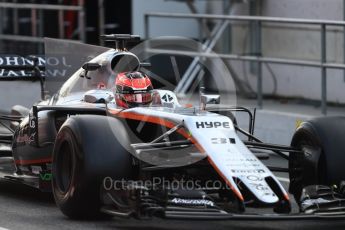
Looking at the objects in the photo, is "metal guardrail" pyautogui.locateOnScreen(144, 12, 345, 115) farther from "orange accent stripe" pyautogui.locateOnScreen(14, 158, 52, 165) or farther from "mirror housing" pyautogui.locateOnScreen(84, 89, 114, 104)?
"orange accent stripe" pyautogui.locateOnScreen(14, 158, 52, 165)

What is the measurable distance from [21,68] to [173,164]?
154 inches

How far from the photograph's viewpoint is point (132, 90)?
10.2m

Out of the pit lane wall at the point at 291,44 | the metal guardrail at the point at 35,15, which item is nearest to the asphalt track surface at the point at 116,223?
the pit lane wall at the point at 291,44

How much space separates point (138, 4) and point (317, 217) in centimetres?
1251

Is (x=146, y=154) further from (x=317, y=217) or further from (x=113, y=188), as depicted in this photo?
(x=317, y=217)

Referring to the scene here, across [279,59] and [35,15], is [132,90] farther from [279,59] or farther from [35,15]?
[35,15]

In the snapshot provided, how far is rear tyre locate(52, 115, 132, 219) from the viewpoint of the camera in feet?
30.3

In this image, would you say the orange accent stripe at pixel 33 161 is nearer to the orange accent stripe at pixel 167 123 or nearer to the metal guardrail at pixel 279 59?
the orange accent stripe at pixel 167 123

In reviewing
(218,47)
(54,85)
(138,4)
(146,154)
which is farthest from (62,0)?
(146,154)

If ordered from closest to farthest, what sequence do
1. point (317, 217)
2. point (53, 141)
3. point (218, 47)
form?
1. point (317, 217)
2. point (53, 141)
3. point (218, 47)

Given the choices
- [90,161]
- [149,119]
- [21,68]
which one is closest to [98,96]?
[149,119]

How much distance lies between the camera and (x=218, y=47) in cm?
1884

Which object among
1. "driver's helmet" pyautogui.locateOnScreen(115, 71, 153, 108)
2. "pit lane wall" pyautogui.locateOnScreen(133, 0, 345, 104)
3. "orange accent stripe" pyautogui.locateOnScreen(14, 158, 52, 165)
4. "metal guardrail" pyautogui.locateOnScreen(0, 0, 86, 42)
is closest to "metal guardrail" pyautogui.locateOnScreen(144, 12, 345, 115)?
"pit lane wall" pyautogui.locateOnScreen(133, 0, 345, 104)

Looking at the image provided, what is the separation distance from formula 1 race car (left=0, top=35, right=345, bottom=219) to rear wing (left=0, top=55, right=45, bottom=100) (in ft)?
6.66
